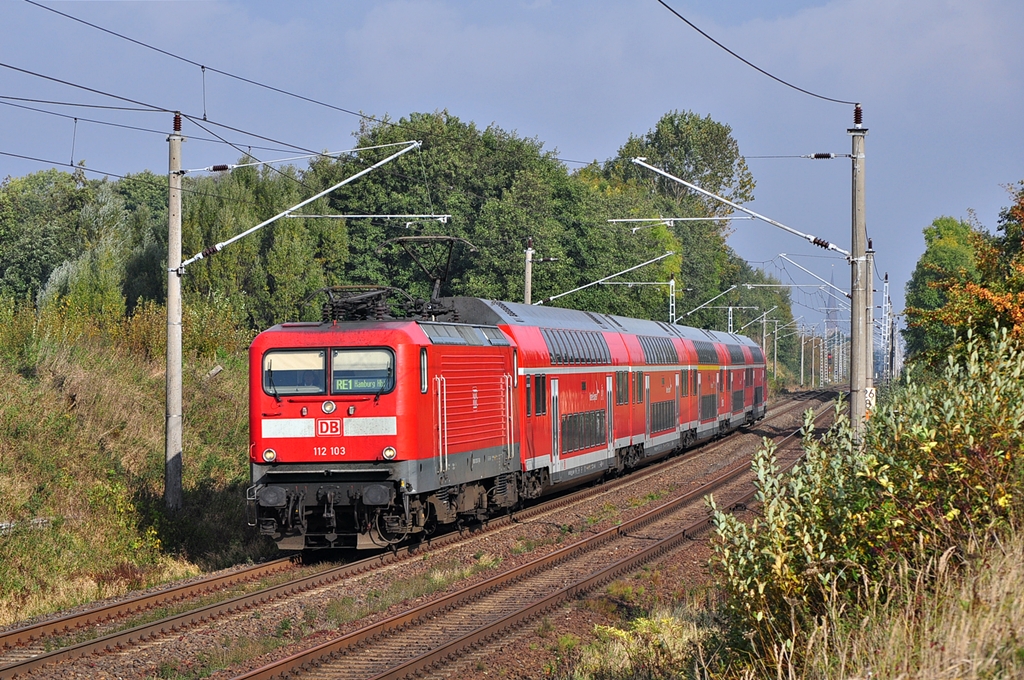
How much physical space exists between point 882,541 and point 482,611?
638 centimetres

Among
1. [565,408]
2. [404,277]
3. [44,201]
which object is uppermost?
[44,201]

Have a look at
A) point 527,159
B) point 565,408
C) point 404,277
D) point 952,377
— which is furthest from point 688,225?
point 952,377

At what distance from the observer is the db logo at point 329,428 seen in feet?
49.4

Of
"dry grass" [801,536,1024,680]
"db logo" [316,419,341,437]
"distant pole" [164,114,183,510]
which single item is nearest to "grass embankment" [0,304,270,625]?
"distant pole" [164,114,183,510]

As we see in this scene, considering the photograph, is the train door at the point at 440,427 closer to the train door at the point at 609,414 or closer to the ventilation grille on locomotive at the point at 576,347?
the ventilation grille on locomotive at the point at 576,347

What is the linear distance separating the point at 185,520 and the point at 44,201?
57.0 m

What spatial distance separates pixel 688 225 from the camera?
280ft

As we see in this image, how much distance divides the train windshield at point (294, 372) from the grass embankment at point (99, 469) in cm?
334

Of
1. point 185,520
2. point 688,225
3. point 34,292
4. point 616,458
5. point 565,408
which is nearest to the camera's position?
point 185,520

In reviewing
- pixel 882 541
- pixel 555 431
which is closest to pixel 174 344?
pixel 555 431

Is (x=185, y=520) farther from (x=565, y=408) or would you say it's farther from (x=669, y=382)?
(x=669, y=382)

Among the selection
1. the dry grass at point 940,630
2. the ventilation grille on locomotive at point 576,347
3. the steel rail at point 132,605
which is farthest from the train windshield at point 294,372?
the dry grass at point 940,630

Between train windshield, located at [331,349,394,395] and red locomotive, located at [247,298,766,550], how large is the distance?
0.02 m

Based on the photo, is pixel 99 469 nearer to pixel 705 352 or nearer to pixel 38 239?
pixel 705 352
